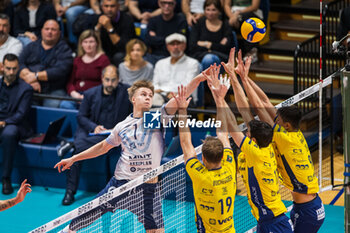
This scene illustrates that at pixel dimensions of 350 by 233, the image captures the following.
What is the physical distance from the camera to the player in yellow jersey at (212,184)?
6.29m

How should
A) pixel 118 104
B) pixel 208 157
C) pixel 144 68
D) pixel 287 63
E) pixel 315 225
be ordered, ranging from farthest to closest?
pixel 287 63 → pixel 144 68 → pixel 118 104 → pixel 315 225 → pixel 208 157

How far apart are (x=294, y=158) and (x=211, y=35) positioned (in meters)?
4.53

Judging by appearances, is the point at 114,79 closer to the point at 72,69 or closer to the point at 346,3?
the point at 72,69

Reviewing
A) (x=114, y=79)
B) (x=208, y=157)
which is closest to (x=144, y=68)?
(x=114, y=79)

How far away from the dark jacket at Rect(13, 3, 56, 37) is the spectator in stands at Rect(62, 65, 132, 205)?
2928mm

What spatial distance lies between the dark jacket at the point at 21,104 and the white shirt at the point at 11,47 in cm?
115

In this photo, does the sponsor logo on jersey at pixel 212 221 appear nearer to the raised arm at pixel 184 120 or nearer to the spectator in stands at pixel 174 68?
the raised arm at pixel 184 120

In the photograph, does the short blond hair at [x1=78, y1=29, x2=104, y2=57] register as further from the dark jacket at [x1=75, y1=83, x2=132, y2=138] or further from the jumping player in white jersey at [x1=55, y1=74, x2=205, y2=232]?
the jumping player in white jersey at [x1=55, y1=74, x2=205, y2=232]

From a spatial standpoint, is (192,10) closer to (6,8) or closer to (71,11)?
(71,11)

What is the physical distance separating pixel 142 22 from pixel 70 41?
1.42 metres

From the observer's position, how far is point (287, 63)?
476 inches

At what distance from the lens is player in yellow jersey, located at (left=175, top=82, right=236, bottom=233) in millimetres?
6293

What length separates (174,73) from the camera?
10.8 meters

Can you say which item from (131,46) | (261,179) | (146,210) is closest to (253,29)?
(261,179)
